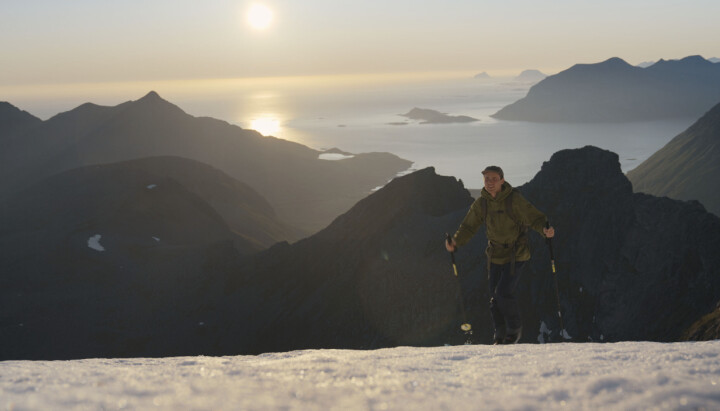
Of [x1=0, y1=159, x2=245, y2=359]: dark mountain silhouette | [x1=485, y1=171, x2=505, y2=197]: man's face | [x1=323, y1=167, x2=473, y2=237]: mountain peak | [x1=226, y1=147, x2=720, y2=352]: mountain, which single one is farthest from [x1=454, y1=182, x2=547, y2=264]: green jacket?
[x1=0, y1=159, x2=245, y2=359]: dark mountain silhouette

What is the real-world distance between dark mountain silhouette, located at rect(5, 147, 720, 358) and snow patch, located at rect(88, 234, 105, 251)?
6.77 m

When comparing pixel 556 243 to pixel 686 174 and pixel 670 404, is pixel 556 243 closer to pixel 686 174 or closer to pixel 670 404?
pixel 670 404

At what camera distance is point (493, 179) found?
9977 millimetres

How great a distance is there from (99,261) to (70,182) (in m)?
53.3

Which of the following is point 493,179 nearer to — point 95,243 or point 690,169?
point 95,243

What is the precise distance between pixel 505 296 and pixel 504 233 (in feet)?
4.40

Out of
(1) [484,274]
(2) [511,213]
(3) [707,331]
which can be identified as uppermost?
(2) [511,213]

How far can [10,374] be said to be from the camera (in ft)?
19.7

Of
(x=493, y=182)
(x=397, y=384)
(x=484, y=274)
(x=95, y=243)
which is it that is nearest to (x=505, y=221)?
(x=493, y=182)

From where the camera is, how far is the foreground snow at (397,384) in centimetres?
479

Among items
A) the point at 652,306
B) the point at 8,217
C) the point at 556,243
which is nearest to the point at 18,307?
the point at 8,217

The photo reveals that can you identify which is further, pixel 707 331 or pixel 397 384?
pixel 707 331

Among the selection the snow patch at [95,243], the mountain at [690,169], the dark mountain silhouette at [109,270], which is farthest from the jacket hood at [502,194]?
the mountain at [690,169]

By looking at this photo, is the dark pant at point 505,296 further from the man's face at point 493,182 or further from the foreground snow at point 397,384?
the foreground snow at point 397,384
